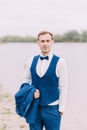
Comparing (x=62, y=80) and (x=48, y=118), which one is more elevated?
(x=62, y=80)

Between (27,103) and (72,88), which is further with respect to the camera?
(72,88)

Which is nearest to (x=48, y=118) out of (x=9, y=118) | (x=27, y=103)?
(x=27, y=103)

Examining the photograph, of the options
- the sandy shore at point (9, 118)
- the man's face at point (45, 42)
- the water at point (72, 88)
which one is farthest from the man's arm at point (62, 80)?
the water at point (72, 88)

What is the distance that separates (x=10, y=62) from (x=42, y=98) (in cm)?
1428

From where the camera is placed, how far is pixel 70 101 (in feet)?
29.8

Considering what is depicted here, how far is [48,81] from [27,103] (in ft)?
0.91

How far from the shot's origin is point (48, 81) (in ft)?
13.1

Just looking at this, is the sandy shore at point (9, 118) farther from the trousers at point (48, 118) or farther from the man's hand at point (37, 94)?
the man's hand at point (37, 94)

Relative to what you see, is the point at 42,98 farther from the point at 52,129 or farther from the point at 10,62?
the point at 10,62

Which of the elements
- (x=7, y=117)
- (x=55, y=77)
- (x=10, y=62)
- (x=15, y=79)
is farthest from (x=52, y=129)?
(x=10, y=62)

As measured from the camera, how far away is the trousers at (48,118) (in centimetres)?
404

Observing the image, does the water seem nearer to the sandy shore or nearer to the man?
the sandy shore

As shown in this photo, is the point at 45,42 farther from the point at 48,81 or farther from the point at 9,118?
the point at 9,118

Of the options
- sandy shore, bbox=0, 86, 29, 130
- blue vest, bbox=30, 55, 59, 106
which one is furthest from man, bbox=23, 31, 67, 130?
sandy shore, bbox=0, 86, 29, 130
